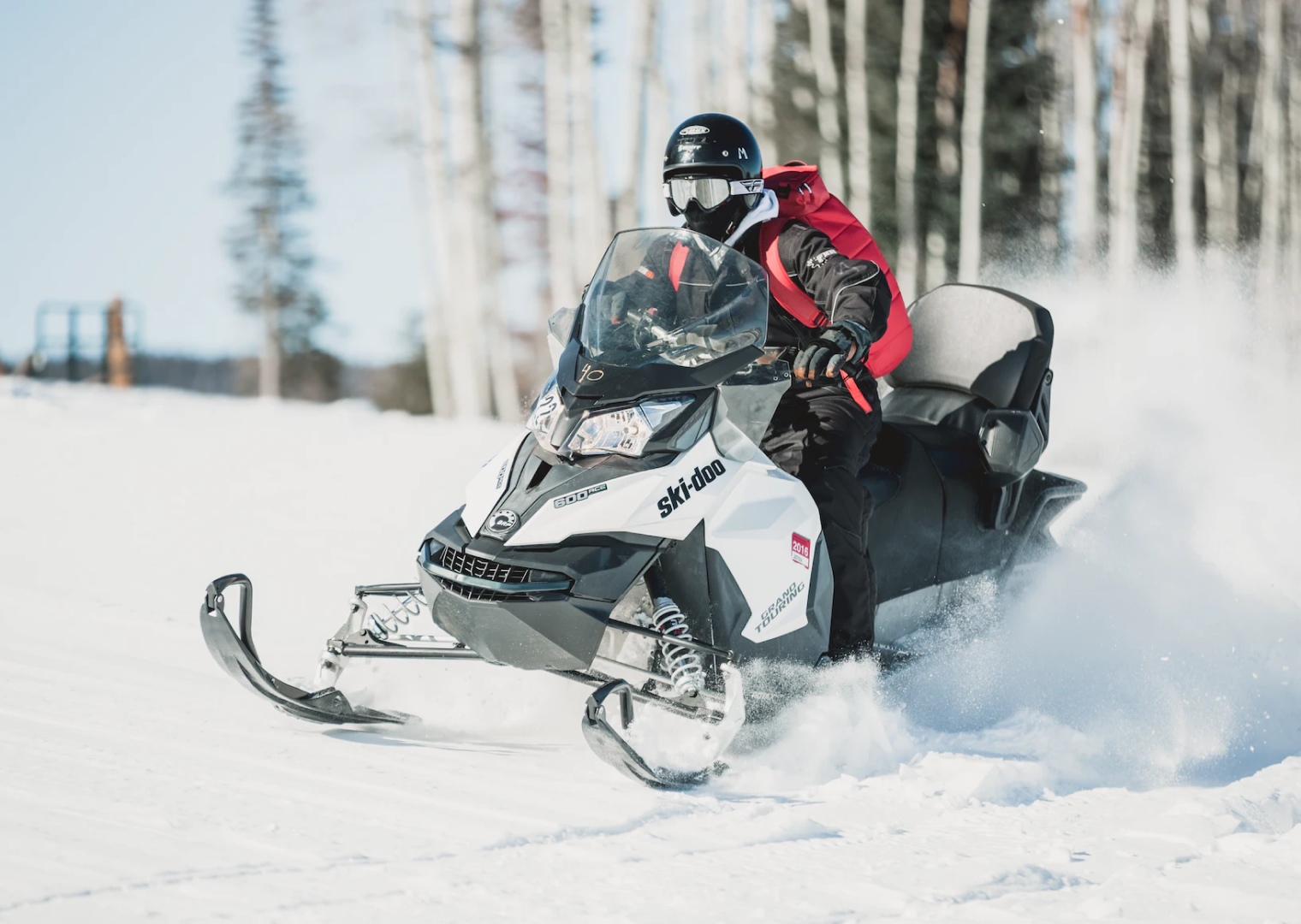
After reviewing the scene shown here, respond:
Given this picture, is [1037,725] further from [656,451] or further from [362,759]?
[362,759]

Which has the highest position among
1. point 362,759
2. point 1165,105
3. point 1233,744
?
point 1165,105

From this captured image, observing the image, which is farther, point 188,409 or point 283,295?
point 283,295

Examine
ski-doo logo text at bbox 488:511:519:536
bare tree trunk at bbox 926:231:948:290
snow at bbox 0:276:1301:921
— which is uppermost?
bare tree trunk at bbox 926:231:948:290

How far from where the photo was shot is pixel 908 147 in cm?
1891

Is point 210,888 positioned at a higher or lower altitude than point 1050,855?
higher

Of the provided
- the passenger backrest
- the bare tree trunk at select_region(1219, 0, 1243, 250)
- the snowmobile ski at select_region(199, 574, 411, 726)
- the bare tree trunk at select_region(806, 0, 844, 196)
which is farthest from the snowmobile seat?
the bare tree trunk at select_region(1219, 0, 1243, 250)

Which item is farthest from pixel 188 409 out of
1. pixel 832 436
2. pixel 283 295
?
pixel 283 295

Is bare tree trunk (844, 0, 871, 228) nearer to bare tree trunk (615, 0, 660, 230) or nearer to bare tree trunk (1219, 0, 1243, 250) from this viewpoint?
bare tree trunk (615, 0, 660, 230)

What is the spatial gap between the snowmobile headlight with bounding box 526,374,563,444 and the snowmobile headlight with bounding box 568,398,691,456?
83 mm

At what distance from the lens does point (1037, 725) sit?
12.5ft

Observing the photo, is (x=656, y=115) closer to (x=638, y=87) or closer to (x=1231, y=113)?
(x=638, y=87)

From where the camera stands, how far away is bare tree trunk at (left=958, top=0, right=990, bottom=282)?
1766 cm

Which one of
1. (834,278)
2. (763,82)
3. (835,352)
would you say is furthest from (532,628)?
(763,82)

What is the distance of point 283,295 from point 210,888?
37.8 metres
